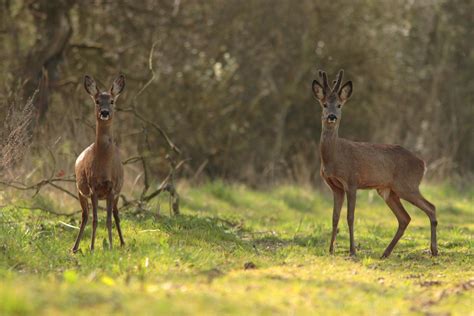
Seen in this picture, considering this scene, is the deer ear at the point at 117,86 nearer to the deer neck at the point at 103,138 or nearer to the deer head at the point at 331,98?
the deer neck at the point at 103,138

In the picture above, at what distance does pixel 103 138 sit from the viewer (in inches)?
369

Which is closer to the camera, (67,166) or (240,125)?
(67,166)

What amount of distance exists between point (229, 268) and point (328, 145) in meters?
2.56

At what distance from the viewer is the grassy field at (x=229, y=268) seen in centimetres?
579

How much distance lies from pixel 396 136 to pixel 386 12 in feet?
10.1

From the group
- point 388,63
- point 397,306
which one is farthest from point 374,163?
point 388,63

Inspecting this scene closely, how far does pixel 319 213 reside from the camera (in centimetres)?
1503

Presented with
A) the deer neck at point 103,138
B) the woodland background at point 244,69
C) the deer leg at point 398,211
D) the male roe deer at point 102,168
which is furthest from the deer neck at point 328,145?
the woodland background at point 244,69

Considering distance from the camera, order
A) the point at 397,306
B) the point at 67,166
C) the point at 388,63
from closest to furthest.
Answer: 1. the point at 397,306
2. the point at 67,166
3. the point at 388,63

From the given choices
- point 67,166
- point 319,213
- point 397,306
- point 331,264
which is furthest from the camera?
point 319,213

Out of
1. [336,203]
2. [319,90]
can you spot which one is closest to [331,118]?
[319,90]

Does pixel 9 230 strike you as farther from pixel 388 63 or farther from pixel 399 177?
pixel 388 63

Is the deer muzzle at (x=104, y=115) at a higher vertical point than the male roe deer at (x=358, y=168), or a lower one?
higher

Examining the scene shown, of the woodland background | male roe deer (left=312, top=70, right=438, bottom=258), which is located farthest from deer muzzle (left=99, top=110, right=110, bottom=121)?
the woodland background
